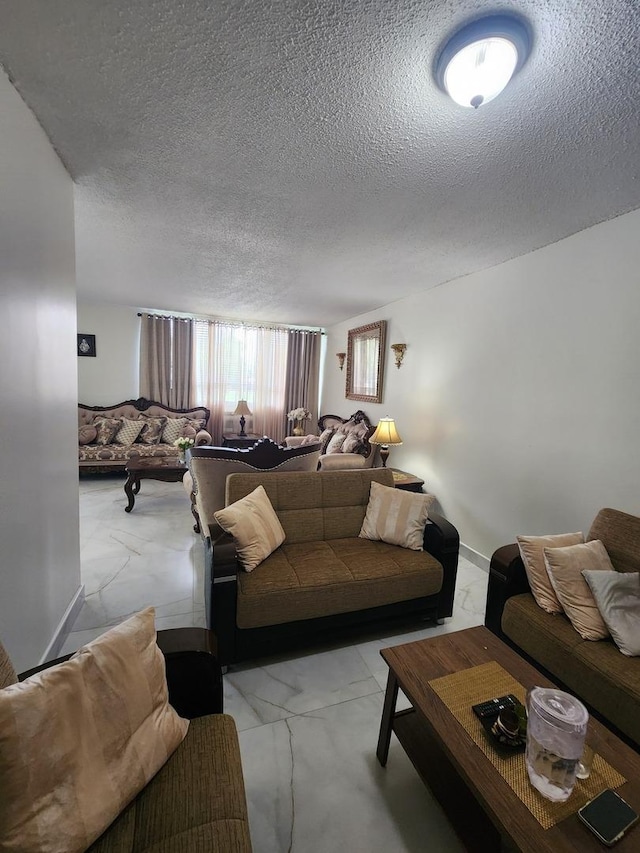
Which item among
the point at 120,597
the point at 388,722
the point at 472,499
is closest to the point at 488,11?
the point at 388,722

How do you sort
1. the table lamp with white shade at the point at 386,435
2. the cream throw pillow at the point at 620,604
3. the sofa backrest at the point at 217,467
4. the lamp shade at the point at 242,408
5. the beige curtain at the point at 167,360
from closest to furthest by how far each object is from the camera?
1. the cream throw pillow at the point at 620,604
2. the sofa backrest at the point at 217,467
3. the table lamp with white shade at the point at 386,435
4. the beige curtain at the point at 167,360
5. the lamp shade at the point at 242,408

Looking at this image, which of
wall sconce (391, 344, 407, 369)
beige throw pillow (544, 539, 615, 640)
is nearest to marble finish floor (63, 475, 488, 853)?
beige throw pillow (544, 539, 615, 640)

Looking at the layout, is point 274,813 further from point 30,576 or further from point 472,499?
point 472,499

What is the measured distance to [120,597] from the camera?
2.39 metres

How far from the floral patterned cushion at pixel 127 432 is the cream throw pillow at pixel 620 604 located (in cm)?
540

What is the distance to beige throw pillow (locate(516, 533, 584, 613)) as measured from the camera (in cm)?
176

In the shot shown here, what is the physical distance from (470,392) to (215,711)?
2.86 meters

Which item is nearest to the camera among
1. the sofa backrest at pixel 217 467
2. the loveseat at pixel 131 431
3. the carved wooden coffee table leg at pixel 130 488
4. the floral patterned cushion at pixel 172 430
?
the sofa backrest at pixel 217 467

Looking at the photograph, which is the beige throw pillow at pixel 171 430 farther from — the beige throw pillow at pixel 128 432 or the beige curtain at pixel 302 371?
the beige curtain at pixel 302 371

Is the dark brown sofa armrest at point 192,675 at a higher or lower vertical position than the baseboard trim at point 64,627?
higher

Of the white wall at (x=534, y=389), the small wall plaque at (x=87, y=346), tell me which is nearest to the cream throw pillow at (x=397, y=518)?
the white wall at (x=534, y=389)

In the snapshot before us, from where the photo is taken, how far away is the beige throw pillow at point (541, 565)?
1764mm

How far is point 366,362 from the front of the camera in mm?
4945

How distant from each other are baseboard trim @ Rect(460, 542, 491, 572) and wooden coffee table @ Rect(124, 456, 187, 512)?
9.62 ft
